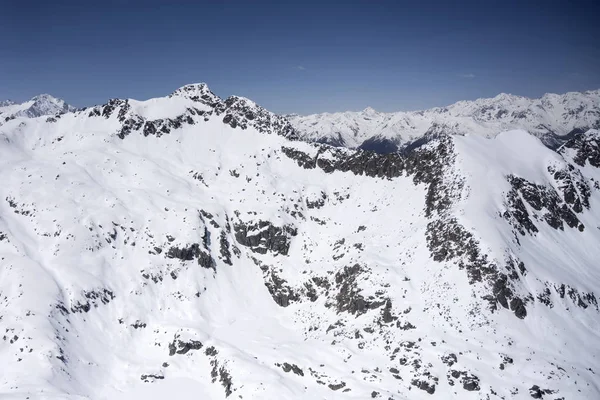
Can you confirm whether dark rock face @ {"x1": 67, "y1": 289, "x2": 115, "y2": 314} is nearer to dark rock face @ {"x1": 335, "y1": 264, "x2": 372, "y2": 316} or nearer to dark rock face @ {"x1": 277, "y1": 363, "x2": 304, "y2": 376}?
dark rock face @ {"x1": 277, "y1": 363, "x2": 304, "y2": 376}

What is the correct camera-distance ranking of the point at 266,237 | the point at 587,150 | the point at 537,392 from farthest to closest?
the point at 587,150 < the point at 266,237 < the point at 537,392

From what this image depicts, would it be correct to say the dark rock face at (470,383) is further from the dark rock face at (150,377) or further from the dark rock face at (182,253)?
the dark rock face at (182,253)

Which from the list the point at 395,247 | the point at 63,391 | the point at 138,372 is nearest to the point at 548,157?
the point at 395,247

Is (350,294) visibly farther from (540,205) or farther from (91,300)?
(91,300)

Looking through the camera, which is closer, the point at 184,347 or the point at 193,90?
the point at 184,347

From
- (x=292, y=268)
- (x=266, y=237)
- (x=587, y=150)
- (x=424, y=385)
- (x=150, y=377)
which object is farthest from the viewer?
(x=587, y=150)

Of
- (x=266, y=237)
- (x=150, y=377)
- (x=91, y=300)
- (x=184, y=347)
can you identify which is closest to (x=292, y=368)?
(x=184, y=347)
